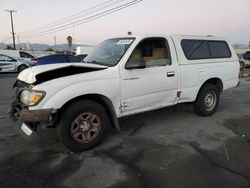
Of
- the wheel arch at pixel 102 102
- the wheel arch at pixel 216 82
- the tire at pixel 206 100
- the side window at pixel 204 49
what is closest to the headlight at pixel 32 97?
the wheel arch at pixel 102 102

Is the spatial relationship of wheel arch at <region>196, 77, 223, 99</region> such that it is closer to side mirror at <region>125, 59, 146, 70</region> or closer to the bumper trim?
side mirror at <region>125, 59, 146, 70</region>

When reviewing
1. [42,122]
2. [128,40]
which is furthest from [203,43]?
[42,122]

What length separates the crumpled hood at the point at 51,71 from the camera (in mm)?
3485

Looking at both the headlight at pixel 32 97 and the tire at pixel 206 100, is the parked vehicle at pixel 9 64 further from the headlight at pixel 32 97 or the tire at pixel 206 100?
the tire at pixel 206 100

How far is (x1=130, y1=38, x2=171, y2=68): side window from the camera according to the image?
4.55 m

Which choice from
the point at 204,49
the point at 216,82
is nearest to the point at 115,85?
the point at 204,49

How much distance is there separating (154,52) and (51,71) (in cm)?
219

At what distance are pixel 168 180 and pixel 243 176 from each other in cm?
101

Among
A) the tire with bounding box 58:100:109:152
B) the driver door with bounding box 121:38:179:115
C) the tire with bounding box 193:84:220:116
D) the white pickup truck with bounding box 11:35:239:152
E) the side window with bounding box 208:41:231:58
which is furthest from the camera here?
the side window with bounding box 208:41:231:58

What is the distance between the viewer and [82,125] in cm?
380

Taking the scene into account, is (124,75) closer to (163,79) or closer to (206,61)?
(163,79)

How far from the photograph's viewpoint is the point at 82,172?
3.23m

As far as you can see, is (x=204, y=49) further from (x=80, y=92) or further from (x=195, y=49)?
(x=80, y=92)

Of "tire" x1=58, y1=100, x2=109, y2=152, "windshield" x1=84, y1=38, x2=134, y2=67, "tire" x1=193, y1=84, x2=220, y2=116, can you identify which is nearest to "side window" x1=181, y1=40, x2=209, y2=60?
"tire" x1=193, y1=84, x2=220, y2=116
